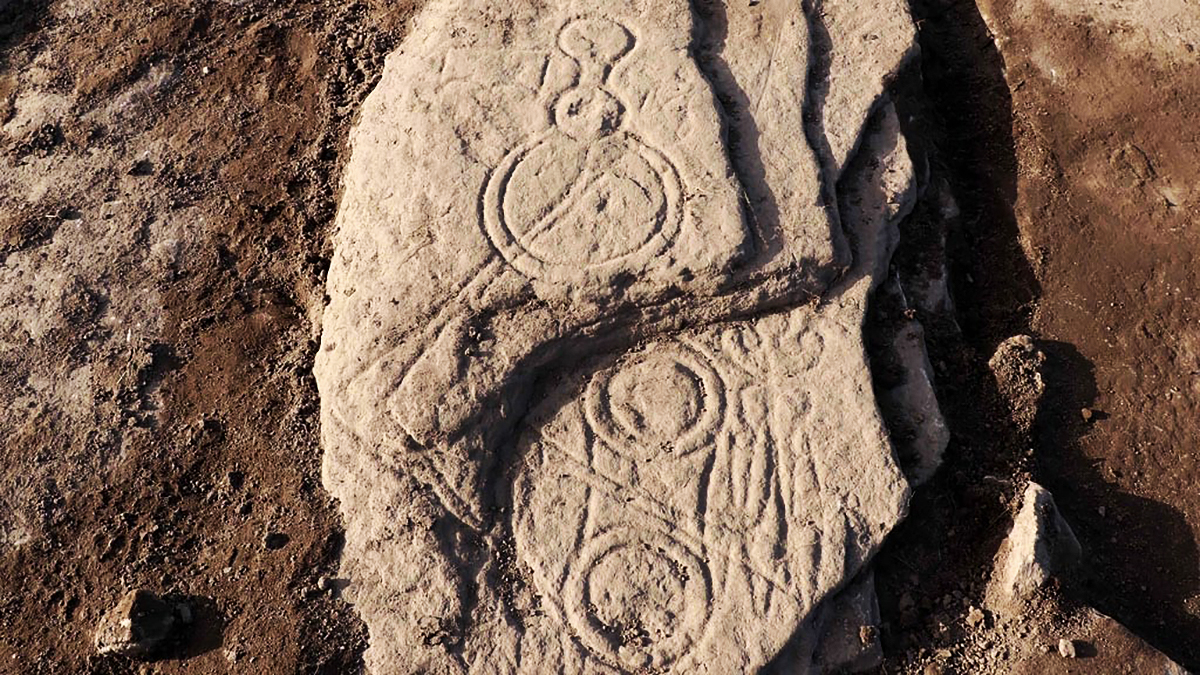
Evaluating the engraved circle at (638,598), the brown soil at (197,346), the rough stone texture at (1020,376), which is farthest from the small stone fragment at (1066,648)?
the brown soil at (197,346)

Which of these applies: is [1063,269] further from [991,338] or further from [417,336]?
[417,336]

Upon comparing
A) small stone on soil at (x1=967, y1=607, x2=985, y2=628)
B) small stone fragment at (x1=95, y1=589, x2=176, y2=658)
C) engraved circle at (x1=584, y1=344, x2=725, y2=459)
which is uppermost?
engraved circle at (x1=584, y1=344, x2=725, y2=459)

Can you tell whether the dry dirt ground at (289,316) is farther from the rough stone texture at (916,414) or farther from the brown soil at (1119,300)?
the rough stone texture at (916,414)

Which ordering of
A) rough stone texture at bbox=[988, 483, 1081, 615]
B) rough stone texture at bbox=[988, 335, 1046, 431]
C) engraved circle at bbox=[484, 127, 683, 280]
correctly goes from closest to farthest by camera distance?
rough stone texture at bbox=[988, 483, 1081, 615], engraved circle at bbox=[484, 127, 683, 280], rough stone texture at bbox=[988, 335, 1046, 431]

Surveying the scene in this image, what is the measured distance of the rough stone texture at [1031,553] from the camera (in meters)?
2.95

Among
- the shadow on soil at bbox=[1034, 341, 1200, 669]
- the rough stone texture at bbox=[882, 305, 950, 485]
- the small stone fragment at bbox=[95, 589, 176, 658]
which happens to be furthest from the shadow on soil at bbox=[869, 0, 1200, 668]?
the small stone fragment at bbox=[95, 589, 176, 658]

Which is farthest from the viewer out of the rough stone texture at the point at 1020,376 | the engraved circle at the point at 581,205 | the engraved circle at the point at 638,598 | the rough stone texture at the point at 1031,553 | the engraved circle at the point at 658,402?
the rough stone texture at the point at 1020,376

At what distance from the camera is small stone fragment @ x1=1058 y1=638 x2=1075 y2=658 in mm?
2912

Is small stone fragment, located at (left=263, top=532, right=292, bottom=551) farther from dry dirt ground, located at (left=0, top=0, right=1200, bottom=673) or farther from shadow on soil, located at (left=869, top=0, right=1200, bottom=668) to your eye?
shadow on soil, located at (left=869, top=0, right=1200, bottom=668)

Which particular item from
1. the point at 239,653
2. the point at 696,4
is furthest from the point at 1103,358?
the point at 239,653

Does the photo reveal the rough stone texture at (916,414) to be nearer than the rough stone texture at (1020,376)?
Yes

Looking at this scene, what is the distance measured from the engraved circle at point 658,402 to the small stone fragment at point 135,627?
1655mm

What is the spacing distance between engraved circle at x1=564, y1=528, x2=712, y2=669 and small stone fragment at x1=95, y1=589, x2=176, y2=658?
4.69 ft

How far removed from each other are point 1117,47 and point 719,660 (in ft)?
11.5
